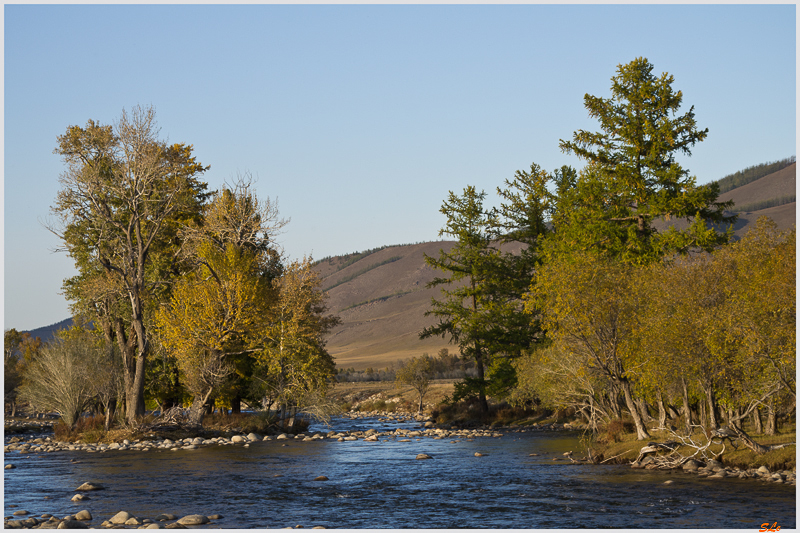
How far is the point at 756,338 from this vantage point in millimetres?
23047

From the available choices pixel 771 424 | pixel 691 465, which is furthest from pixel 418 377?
pixel 691 465

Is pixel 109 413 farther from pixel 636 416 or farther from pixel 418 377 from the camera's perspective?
pixel 418 377

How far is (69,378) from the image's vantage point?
45625mm

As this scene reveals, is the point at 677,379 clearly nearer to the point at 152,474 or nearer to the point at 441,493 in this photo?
the point at 441,493

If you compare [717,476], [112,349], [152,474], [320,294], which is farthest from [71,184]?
[717,476]

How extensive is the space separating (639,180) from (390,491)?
2611 cm

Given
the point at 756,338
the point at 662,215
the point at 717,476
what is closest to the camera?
the point at 756,338

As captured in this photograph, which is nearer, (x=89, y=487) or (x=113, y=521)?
(x=113, y=521)

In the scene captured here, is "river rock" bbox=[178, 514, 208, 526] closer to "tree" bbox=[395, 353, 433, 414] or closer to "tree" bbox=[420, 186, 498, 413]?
"tree" bbox=[420, 186, 498, 413]

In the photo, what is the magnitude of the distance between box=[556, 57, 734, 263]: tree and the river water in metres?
13.8

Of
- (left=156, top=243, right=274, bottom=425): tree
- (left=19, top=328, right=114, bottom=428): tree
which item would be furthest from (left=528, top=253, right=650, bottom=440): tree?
(left=19, top=328, right=114, bottom=428): tree

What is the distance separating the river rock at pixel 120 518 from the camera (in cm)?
1864

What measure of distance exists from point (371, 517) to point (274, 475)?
32.7ft

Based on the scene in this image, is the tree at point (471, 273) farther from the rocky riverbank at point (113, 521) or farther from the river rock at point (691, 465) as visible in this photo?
the rocky riverbank at point (113, 521)
